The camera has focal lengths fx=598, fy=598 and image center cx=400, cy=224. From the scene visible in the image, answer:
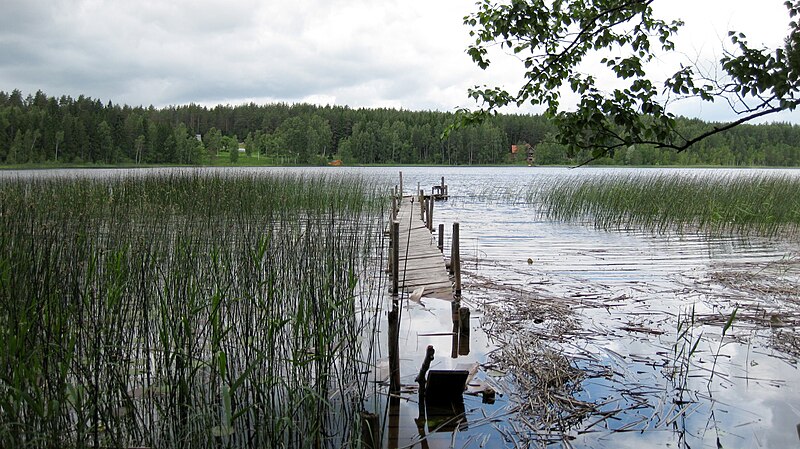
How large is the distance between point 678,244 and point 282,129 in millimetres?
69878

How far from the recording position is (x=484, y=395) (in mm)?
3893

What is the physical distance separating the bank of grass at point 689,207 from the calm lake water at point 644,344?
6.91ft

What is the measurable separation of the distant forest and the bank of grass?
3850 centimetres

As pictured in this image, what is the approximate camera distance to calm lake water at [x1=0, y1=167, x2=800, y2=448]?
11.5 ft

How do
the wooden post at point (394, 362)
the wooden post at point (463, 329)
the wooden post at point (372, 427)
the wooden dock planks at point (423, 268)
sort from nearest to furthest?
the wooden post at point (372, 427) → the wooden post at point (394, 362) → the wooden post at point (463, 329) → the wooden dock planks at point (423, 268)

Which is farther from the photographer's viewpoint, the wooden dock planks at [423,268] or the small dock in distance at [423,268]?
the wooden dock planks at [423,268]

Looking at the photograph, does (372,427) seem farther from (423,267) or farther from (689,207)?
(689,207)

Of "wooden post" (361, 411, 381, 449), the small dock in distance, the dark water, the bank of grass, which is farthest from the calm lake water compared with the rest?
the bank of grass

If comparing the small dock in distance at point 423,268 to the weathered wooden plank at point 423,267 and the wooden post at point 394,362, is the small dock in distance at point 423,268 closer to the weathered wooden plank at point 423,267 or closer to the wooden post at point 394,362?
the weathered wooden plank at point 423,267

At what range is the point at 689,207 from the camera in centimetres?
1373

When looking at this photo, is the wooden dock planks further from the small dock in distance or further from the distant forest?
the distant forest

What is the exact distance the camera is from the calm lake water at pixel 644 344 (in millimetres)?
3518

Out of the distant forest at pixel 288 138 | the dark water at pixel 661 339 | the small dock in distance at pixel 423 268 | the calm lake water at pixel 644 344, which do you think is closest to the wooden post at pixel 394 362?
the calm lake water at pixel 644 344

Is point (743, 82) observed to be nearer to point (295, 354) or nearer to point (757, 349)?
point (295, 354)
